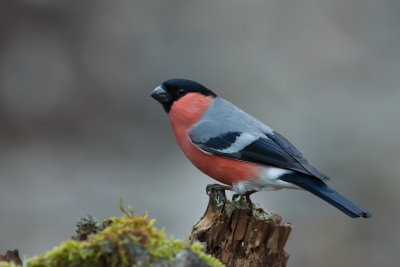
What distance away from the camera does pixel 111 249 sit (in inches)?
93.0

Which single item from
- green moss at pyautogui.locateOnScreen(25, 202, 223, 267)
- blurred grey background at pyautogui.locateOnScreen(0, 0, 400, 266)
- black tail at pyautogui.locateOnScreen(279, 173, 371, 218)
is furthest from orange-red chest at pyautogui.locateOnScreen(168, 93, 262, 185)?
blurred grey background at pyautogui.locateOnScreen(0, 0, 400, 266)

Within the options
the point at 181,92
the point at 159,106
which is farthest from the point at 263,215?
the point at 159,106

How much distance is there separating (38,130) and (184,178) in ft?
8.58

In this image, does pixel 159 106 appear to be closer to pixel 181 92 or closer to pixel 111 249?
pixel 181 92

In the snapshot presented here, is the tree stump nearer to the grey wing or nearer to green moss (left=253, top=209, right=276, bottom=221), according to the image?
green moss (left=253, top=209, right=276, bottom=221)

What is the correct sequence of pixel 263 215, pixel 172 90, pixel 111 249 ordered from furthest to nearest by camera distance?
pixel 172 90 < pixel 263 215 < pixel 111 249

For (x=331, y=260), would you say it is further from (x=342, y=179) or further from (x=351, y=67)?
(x=351, y=67)

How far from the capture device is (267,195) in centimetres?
768

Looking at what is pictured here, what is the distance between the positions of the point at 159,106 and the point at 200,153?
4.55 meters

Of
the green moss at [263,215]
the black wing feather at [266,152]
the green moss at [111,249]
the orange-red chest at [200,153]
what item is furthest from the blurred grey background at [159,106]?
the green moss at [111,249]

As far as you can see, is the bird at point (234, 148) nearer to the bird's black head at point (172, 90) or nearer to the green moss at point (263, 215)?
the bird's black head at point (172, 90)

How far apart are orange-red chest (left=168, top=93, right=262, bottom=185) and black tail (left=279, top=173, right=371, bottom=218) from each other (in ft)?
0.94

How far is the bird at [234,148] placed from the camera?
437cm

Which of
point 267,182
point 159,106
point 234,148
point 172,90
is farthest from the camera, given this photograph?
point 159,106
